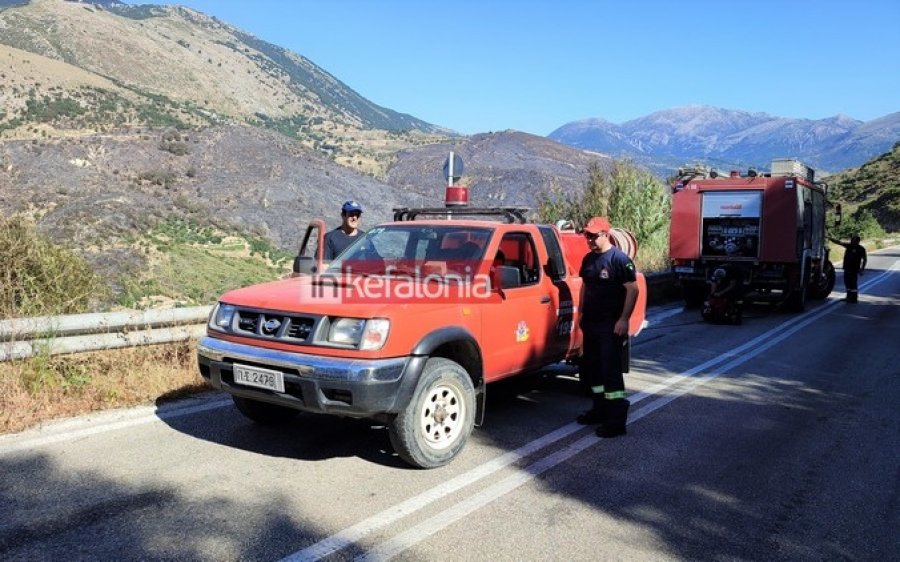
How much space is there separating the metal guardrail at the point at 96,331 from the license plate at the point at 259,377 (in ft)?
7.31

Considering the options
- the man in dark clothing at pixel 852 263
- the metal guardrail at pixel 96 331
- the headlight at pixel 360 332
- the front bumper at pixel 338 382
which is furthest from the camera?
the man in dark clothing at pixel 852 263

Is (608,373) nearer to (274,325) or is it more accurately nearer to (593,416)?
(593,416)

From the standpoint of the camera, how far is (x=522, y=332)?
18.4 feet

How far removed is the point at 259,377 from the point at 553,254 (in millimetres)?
3085

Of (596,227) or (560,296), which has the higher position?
(596,227)

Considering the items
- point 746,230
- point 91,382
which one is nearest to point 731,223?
point 746,230

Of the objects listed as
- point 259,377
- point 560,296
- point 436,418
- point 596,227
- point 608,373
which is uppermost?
point 596,227

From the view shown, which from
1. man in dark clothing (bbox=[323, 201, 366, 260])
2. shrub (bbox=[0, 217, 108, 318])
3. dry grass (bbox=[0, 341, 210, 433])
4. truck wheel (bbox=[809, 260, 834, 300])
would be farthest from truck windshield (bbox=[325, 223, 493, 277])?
truck wheel (bbox=[809, 260, 834, 300])

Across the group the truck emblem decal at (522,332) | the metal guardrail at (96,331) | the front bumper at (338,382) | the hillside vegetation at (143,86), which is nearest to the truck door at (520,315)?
the truck emblem decal at (522,332)

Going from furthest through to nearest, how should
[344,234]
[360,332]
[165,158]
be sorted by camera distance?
1. [165,158]
2. [344,234]
3. [360,332]

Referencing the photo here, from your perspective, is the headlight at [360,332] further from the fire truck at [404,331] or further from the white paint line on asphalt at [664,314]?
the white paint line on asphalt at [664,314]

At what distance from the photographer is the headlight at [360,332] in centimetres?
430

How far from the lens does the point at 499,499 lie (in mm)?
4156

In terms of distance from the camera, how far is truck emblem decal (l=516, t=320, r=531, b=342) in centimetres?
555
